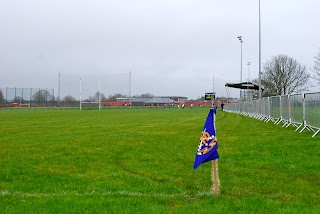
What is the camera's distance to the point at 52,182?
8.09 m

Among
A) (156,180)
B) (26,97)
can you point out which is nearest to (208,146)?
(156,180)

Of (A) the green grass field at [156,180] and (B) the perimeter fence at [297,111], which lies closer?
(A) the green grass field at [156,180]

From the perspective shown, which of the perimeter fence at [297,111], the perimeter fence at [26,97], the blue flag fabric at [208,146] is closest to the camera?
the blue flag fabric at [208,146]

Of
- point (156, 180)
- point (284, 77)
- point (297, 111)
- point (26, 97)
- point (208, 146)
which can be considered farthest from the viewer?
point (26, 97)

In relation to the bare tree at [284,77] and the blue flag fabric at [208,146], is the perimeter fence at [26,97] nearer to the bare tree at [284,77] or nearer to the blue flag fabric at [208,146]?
the bare tree at [284,77]

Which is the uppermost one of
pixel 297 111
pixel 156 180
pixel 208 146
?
pixel 297 111

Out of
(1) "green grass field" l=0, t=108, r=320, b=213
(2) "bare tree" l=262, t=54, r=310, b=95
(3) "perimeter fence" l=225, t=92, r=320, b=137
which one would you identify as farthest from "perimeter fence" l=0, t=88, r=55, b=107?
(1) "green grass field" l=0, t=108, r=320, b=213

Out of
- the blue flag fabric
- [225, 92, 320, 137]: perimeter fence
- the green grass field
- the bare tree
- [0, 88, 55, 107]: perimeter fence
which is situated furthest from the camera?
[0, 88, 55, 107]: perimeter fence

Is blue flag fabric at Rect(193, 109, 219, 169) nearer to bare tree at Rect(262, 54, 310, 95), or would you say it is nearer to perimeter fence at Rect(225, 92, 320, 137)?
perimeter fence at Rect(225, 92, 320, 137)

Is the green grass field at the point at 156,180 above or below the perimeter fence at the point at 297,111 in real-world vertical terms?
below

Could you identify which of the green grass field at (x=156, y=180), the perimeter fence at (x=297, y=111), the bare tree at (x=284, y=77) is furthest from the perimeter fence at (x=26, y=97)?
the green grass field at (x=156, y=180)

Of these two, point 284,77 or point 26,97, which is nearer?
point 284,77

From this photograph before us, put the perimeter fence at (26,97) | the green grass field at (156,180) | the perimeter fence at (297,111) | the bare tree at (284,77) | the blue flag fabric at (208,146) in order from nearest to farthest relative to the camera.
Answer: the green grass field at (156,180) → the blue flag fabric at (208,146) → the perimeter fence at (297,111) → the bare tree at (284,77) → the perimeter fence at (26,97)

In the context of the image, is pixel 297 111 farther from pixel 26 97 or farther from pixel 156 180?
pixel 26 97
